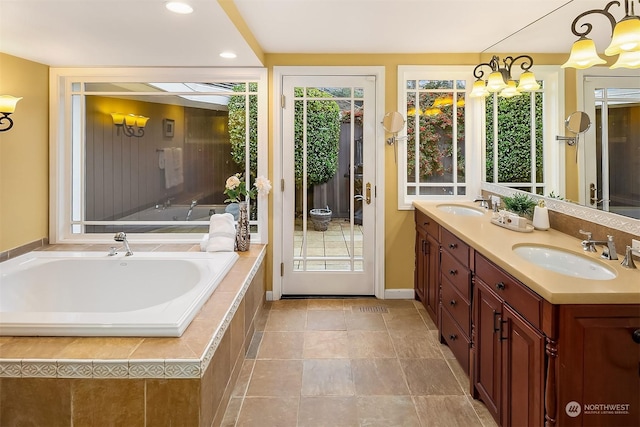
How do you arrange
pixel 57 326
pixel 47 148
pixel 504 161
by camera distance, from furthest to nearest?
pixel 47 148, pixel 504 161, pixel 57 326

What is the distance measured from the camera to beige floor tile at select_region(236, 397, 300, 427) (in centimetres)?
195

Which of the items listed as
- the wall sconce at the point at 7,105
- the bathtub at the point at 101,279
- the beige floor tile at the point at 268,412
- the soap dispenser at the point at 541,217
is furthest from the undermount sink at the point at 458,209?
the wall sconce at the point at 7,105

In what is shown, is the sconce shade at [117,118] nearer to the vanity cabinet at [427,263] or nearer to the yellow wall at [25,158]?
the yellow wall at [25,158]

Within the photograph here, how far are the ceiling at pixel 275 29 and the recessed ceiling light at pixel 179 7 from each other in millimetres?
44

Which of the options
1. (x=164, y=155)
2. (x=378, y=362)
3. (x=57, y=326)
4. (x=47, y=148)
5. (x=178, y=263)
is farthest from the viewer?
(x=164, y=155)

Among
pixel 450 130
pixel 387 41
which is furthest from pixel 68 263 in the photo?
pixel 450 130

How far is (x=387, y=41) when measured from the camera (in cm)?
323

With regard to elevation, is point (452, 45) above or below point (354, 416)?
above

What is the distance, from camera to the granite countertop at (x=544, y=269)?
4.24 ft

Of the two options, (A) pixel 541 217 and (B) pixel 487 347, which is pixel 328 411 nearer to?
(B) pixel 487 347

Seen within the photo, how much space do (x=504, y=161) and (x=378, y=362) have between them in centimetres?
188

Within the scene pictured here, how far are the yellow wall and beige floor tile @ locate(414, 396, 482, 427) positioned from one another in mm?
3097

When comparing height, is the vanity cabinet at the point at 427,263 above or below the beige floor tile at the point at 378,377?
above

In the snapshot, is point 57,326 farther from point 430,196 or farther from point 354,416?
point 430,196
